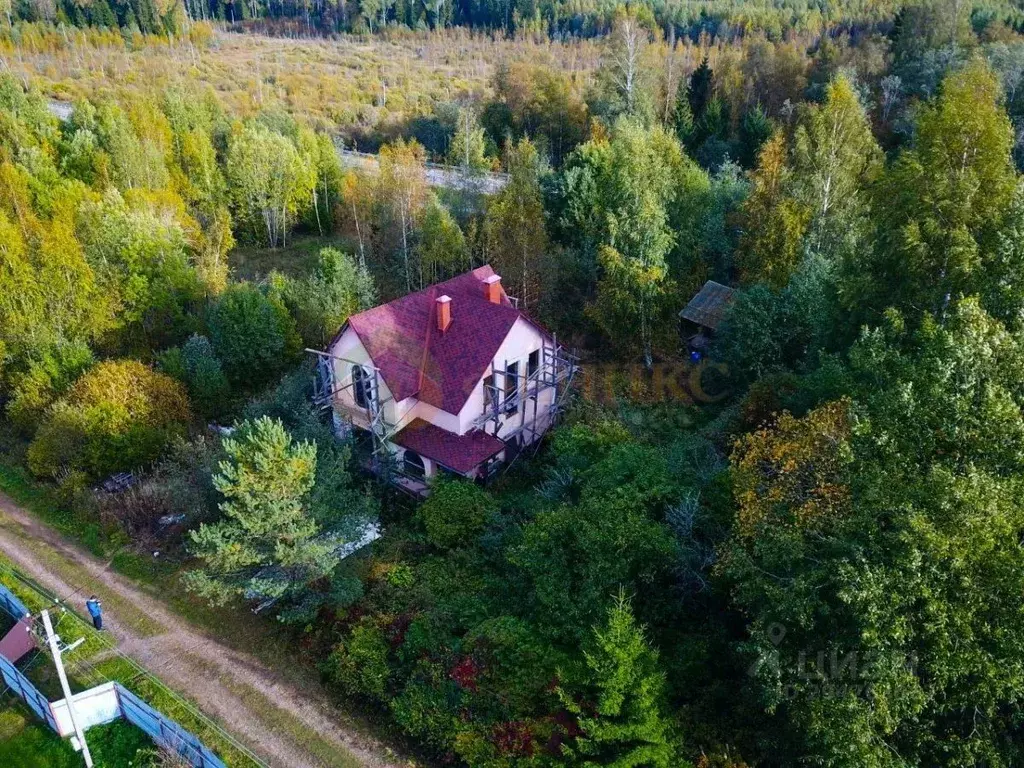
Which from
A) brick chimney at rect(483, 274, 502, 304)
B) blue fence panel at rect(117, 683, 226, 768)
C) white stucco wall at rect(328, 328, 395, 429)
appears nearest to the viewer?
blue fence panel at rect(117, 683, 226, 768)

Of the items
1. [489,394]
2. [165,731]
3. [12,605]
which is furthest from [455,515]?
[12,605]

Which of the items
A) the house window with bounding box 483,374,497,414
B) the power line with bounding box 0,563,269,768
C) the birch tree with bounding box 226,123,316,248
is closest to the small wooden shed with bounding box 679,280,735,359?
the house window with bounding box 483,374,497,414

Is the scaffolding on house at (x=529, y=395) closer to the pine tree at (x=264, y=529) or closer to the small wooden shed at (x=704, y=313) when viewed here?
the pine tree at (x=264, y=529)

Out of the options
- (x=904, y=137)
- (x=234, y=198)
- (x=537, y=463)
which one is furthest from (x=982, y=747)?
(x=234, y=198)

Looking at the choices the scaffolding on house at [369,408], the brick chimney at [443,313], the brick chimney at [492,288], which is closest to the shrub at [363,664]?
the scaffolding on house at [369,408]

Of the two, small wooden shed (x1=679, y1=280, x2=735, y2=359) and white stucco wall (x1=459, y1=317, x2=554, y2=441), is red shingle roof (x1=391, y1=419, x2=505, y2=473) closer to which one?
white stucco wall (x1=459, y1=317, x2=554, y2=441)

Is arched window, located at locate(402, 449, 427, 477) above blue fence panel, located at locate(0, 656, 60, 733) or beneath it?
above
